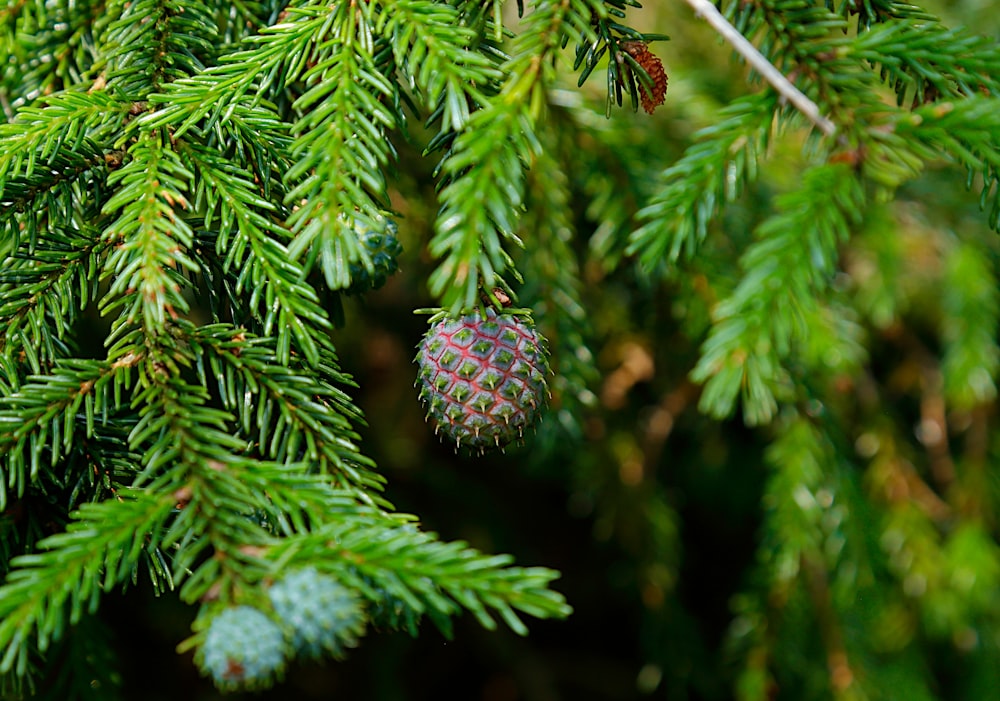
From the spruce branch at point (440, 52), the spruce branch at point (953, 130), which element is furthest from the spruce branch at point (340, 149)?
the spruce branch at point (953, 130)

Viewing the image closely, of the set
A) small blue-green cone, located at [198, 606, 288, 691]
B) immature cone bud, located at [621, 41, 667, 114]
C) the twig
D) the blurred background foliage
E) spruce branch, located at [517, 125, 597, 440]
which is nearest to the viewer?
small blue-green cone, located at [198, 606, 288, 691]

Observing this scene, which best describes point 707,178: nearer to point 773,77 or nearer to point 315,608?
point 773,77

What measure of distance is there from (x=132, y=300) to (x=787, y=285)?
1.72 ft

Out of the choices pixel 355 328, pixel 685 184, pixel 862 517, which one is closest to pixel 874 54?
pixel 685 184

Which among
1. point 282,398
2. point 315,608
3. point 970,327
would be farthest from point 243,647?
point 970,327

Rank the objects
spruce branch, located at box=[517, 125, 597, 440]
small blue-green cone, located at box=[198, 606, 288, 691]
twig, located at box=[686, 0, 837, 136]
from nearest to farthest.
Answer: small blue-green cone, located at box=[198, 606, 288, 691], twig, located at box=[686, 0, 837, 136], spruce branch, located at box=[517, 125, 597, 440]

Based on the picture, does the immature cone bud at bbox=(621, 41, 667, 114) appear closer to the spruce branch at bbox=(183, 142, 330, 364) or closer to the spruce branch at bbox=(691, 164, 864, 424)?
the spruce branch at bbox=(691, 164, 864, 424)

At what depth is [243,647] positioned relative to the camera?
0.50 metres

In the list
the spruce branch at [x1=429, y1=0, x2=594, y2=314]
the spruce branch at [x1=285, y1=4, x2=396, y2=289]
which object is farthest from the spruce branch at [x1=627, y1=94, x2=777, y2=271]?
the spruce branch at [x1=285, y1=4, x2=396, y2=289]

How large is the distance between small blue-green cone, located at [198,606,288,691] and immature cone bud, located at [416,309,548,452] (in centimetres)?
23

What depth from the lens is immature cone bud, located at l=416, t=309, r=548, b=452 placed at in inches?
25.6

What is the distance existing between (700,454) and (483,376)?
140 cm

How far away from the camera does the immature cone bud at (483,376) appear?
65 centimetres

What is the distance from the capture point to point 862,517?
4.68 ft
